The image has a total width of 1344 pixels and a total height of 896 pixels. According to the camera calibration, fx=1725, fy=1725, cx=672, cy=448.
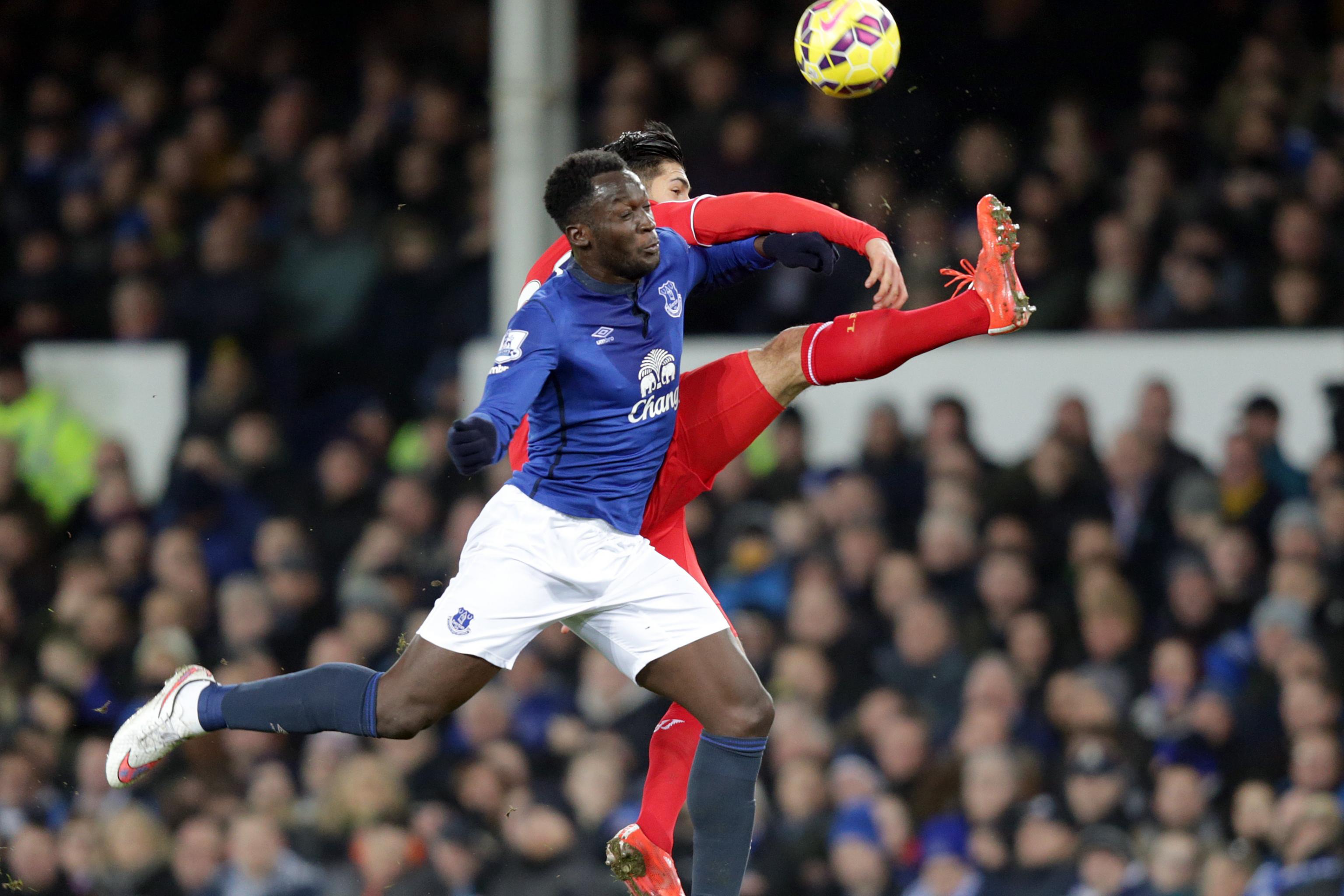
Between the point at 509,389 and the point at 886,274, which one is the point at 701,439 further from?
the point at 509,389

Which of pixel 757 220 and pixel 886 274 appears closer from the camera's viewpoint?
pixel 886 274

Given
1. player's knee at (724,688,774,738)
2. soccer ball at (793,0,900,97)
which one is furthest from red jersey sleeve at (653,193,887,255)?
player's knee at (724,688,774,738)

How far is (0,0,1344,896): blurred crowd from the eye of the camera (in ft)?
20.7

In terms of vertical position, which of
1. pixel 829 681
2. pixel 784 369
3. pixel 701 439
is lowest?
pixel 829 681

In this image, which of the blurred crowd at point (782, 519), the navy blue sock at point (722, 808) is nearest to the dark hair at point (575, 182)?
the navy blue sock at point (722, 808)

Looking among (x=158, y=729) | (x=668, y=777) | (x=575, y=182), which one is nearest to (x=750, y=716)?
(x=668, y=777)

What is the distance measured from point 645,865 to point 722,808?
1.36 ft

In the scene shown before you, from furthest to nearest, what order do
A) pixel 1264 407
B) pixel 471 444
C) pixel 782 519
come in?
pixel 782 519 → pixel 1264 407 → pixel 471 444

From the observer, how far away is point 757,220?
4.16 m

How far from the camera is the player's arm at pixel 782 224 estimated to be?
4.03 m

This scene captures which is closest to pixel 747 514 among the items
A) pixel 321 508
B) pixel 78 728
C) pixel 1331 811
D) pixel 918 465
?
pixel 918 465

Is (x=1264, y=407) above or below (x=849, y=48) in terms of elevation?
below

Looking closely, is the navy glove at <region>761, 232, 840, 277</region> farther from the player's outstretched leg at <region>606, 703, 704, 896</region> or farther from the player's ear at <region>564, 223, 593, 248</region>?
the player's outstretched leg at <region>606, 703, 704, 896</region>

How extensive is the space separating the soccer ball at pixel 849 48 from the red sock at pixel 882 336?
0.64 metres
